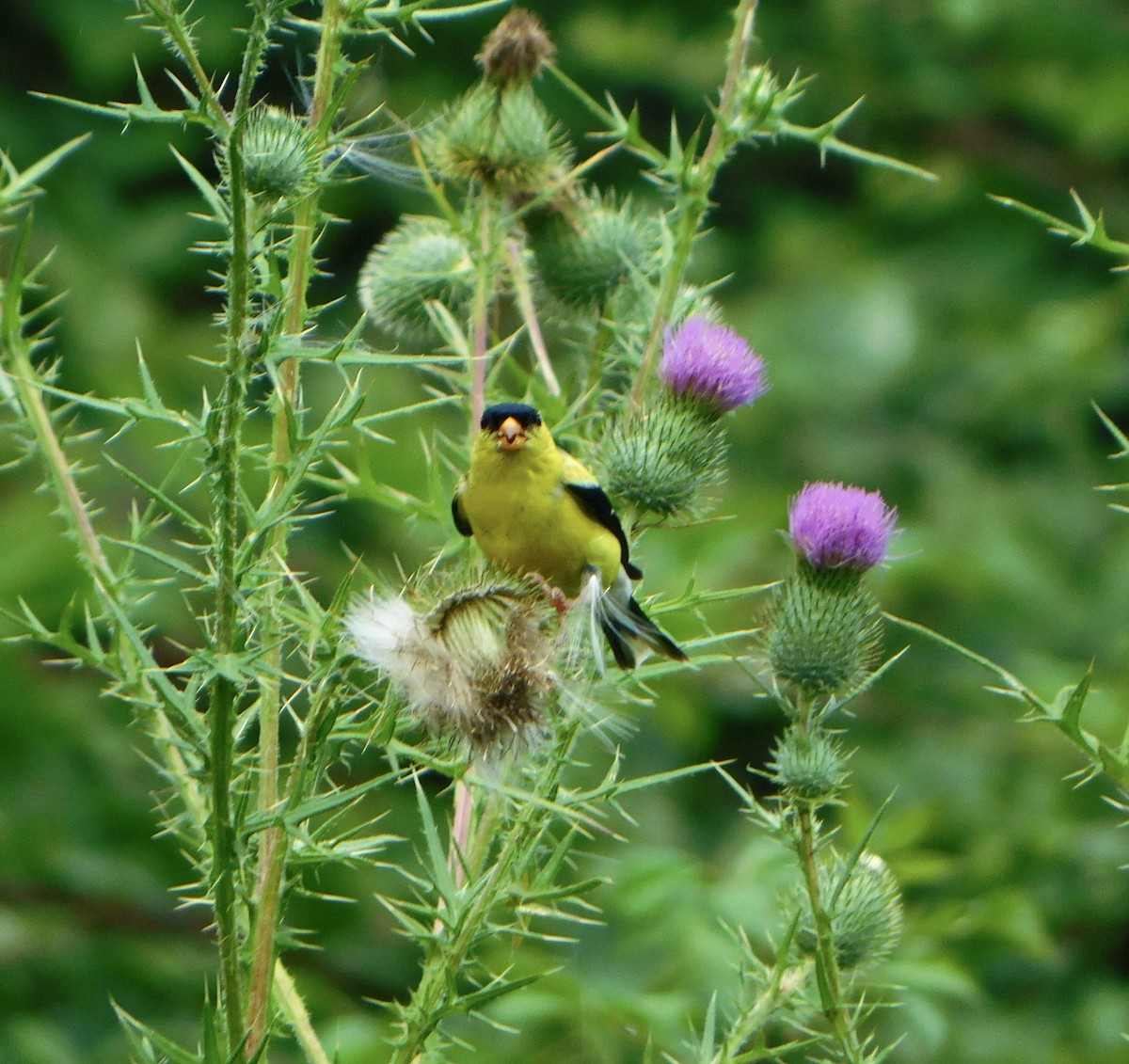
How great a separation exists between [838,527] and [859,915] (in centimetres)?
39

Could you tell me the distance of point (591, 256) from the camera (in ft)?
6.55

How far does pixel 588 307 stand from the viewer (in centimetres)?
202

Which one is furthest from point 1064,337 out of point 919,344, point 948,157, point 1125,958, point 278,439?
point 278,439

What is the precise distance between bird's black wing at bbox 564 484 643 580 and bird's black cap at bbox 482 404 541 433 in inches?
3.6

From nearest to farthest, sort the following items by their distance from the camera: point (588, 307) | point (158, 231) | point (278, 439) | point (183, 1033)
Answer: point (278, 439)
point (588, 307)
point (183, 1033)
point (158, 231)

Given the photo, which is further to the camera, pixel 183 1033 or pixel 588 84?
pixel 588 84

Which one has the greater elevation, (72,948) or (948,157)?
(948,157)

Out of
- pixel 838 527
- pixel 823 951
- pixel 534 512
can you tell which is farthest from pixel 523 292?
pixel 823 951

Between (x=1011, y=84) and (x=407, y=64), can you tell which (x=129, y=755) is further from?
(x=1011, y=84)

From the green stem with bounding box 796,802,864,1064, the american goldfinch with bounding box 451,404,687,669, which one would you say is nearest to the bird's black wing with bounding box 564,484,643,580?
the american goldfinch with bounding box 451,404,687,669

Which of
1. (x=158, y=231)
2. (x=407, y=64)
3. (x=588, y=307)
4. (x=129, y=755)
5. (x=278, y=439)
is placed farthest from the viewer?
(x=407, y=64)

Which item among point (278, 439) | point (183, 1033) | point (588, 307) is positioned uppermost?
point (588, 307)

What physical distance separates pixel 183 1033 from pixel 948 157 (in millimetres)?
3718

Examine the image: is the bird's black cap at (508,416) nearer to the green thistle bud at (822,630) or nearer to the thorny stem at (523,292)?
the thorny stem at (523,292)
